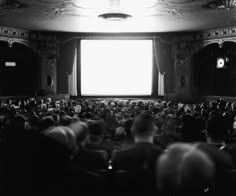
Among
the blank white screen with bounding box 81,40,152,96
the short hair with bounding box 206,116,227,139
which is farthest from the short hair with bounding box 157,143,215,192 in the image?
the blank white screen with bounding box 81,40,152,96

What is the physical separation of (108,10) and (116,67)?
584 centimetres

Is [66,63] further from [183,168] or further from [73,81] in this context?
[183,168]

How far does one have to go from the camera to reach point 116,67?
17.0 metres

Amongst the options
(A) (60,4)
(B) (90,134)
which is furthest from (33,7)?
(B) (90,134)

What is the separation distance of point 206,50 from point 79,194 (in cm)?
1496

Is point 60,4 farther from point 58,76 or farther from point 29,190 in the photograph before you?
point 29,190

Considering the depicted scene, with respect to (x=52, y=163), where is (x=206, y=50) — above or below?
above

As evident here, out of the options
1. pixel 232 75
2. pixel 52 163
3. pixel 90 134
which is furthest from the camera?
pixel 232 75

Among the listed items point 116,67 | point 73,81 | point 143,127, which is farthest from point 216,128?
point 73,81

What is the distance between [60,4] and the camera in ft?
33.4

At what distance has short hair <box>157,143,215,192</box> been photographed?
262 cm

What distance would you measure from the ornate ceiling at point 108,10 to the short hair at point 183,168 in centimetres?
762

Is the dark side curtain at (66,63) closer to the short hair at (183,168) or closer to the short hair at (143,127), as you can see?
the short hair at (143,127)

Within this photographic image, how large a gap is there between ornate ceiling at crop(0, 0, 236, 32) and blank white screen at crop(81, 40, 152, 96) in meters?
1.28
